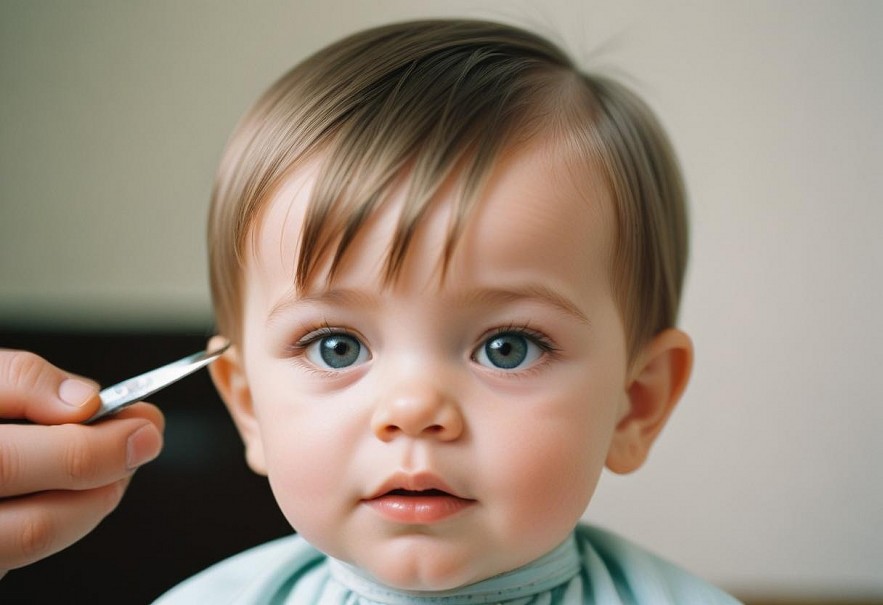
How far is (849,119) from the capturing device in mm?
1663

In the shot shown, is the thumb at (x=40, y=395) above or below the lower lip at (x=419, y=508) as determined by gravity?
above

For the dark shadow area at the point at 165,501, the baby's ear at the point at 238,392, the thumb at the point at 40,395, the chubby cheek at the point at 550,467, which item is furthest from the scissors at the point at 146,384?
the dark shadow area at the point at 165,501

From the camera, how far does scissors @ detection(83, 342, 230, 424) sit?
2.34 ft

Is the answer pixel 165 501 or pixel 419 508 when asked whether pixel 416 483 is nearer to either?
pixel 419 508

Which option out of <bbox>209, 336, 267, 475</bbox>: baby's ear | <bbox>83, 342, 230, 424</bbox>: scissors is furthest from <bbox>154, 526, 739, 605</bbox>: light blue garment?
<bbox>83, 342, 230, 424</bbox>: scissors

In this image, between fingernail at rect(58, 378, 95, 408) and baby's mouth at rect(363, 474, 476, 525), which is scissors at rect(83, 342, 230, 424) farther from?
baby's mouth at rect(363, 474, 476, 525)

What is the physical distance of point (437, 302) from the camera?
0.68 m

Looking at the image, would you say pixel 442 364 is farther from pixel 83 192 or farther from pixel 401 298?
pixel 83 192

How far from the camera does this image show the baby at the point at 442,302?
68 centimetres

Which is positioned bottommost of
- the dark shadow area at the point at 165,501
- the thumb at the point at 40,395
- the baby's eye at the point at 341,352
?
the dark shadow area at the point at 165,501

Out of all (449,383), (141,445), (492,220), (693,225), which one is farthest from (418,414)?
(693,225)

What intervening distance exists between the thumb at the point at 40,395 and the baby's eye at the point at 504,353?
0.31m

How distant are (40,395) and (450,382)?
0.33 meters

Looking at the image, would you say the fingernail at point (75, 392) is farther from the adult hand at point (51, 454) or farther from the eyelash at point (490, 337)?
the eyelash at point (490, 337)
